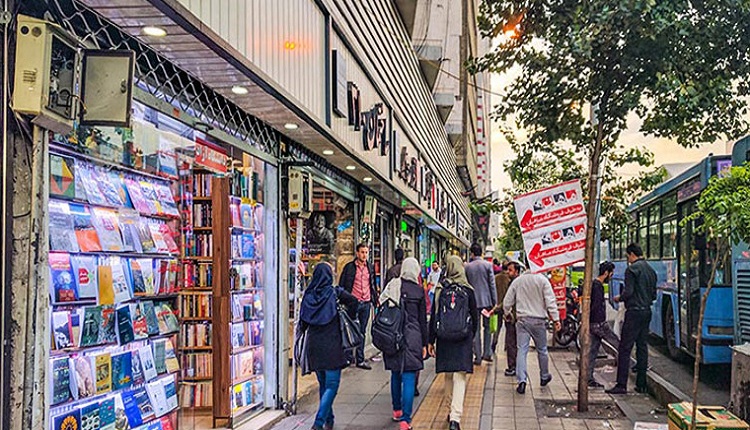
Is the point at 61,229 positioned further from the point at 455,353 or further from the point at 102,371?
the point at 455,353

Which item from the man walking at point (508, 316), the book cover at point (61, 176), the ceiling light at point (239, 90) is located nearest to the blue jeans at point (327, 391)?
the ceiling light at point (239, 90)

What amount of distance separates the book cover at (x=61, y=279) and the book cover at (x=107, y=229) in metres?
0.41

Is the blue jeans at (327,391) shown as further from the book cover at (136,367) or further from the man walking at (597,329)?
the man walking at (597,329)

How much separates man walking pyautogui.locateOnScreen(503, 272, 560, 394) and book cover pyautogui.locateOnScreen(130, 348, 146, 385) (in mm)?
6029

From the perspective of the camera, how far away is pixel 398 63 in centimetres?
1530

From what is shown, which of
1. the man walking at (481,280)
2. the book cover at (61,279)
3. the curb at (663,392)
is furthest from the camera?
the man walking at (481,280)

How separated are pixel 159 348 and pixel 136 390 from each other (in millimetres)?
445

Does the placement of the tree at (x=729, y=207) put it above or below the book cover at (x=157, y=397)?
above

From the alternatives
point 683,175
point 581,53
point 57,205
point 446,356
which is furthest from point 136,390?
point 683,175

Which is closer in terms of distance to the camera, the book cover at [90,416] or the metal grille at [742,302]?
the book cover at [90,416]

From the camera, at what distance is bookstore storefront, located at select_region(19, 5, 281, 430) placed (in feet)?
14.0

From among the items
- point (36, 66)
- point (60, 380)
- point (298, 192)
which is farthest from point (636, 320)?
point (36, 66)

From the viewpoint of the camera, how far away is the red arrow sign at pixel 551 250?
28.5 feet

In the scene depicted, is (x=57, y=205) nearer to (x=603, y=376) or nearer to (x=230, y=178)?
(x=230, y=178)
